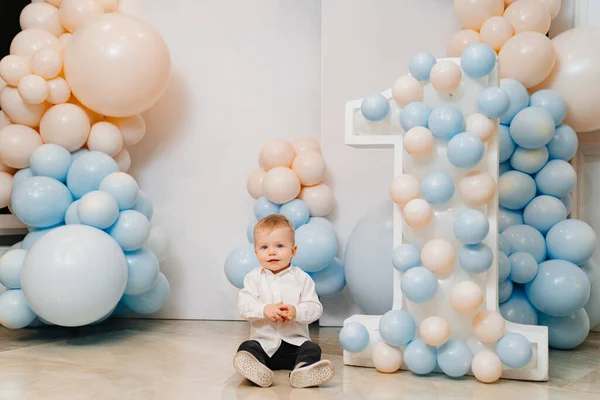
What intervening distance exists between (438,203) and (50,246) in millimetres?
1568

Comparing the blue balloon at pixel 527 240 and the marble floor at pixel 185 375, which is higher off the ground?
the blue balloon at pixel 527 240

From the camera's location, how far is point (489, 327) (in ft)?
8.27

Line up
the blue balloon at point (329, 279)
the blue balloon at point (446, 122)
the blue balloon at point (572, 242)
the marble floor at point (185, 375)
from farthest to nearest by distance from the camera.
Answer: the blue balloon at point (329, 279), the blue balloon at point (572, 242), the blue balloon at point (446, 122), the marble floor at point (185, 375)

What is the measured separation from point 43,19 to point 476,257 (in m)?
2.41

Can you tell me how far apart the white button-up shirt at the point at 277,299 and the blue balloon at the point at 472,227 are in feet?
1.84

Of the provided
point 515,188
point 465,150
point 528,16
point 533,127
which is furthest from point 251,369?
point 528,16

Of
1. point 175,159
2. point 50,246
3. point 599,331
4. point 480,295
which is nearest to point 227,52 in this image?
point 175,159

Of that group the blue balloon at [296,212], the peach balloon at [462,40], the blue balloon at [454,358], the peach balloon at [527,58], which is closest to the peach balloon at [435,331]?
the blue balloon at [454,358]

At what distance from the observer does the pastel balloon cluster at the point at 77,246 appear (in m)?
2.94

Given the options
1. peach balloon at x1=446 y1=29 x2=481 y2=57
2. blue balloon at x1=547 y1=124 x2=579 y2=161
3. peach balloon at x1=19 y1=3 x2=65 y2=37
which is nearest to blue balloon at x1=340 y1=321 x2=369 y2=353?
blue balloon at x1=547 y1=124 x2=579 y2=161

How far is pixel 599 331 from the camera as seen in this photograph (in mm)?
3553

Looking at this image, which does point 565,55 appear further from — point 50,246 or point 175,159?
point 50,246

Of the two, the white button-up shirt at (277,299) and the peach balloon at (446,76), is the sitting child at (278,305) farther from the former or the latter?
the peach balloon at (446,76)

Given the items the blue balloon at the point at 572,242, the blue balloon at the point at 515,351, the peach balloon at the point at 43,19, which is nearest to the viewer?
the blue balloon at the point at 515,351
